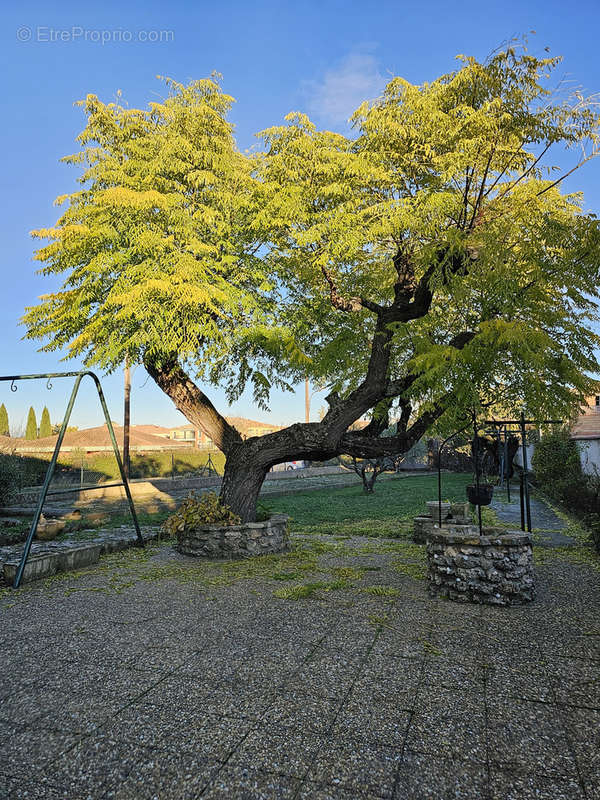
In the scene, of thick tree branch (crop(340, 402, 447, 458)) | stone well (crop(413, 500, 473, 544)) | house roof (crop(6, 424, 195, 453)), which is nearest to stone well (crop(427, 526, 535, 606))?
thick tree branch (crop(340, 402, 447, 458))

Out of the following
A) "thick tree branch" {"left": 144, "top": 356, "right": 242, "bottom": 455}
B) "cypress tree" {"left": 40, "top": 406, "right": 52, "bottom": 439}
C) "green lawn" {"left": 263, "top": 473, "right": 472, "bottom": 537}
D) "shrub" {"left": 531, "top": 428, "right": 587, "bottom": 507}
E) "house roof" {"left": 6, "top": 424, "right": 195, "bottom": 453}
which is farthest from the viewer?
"cypress tree" {"left": 40, "top": 406, "right": 52, "bottom": 439}

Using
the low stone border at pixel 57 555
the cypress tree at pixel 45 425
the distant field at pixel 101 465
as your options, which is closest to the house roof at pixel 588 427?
the low stone border at pixel 57 555

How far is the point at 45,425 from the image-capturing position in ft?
125

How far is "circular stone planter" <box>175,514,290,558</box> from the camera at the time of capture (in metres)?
8.29


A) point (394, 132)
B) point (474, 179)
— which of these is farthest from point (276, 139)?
point (474, 179)

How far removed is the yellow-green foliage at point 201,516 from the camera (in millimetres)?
8531

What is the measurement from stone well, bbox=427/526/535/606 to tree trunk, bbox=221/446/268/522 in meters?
3.94

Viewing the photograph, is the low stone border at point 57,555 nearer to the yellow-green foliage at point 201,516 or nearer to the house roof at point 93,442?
the yellow-green foliage at point 201,516

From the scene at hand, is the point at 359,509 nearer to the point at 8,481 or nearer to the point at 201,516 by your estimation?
the point at 201,516

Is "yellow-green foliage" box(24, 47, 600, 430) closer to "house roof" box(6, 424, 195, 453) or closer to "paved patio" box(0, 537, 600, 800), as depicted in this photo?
"paved patio" box(0, 537, 600, 800)

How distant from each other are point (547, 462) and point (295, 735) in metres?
19.2

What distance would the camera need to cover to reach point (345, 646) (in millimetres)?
4332

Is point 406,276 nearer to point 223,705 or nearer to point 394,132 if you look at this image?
point 394,132

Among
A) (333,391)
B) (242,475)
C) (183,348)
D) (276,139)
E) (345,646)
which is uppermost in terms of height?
(276,139)
